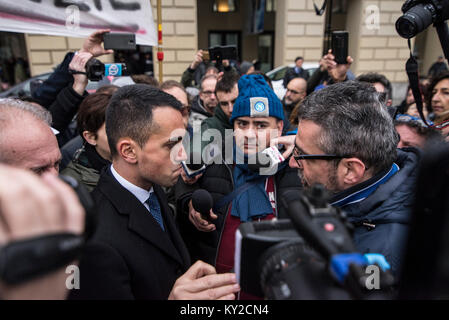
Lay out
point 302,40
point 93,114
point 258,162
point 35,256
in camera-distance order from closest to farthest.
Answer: point 35,256 < point 258,162 < point 93,114 < point 302,40

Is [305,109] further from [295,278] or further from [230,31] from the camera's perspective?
[230,31]

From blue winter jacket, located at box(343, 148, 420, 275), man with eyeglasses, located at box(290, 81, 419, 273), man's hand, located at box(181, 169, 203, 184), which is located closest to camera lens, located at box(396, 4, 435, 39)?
man with eyeglasses, located at box(290, 81, 419, 273)

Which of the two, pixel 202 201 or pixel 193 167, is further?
pixel 193 167

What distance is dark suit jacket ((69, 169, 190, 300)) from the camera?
44.0 inches

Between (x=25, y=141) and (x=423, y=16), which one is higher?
(x=423, y=16)

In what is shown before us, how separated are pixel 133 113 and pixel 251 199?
827 mm

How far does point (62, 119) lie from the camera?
253 cm

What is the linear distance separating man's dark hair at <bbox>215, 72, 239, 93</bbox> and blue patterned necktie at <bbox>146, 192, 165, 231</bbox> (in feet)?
5.88

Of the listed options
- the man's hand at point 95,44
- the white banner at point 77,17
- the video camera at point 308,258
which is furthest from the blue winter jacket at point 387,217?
the white banner at point 77,17

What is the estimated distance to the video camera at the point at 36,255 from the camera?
0.47 metres

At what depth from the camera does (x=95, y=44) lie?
Answer: 272 cm

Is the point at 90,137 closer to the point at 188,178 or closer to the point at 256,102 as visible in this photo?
the point at 188,178

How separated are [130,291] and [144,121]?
0.79 meters

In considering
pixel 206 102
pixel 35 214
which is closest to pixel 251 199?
pixel 35 214
